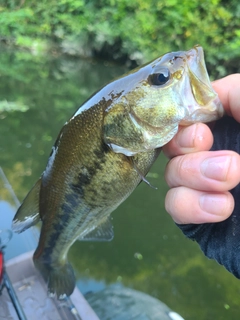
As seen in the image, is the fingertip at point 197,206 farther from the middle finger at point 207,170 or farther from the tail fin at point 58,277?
the tail fin at point 58,277

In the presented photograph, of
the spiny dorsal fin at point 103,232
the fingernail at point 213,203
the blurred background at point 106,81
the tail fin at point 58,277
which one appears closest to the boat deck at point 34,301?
the tail fin at point 58,277

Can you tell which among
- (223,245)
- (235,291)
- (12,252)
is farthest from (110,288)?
(223,245)

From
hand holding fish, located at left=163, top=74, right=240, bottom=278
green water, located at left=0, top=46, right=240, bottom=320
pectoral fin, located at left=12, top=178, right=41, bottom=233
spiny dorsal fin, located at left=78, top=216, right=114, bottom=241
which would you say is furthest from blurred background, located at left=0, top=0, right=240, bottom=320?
hand holding fish, located at left=163, top=74, right=240, bottom=278

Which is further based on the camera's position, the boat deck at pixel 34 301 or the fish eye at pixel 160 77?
the boat deck at pixel 34 301

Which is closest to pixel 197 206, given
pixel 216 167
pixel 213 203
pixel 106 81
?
pixel 213 203

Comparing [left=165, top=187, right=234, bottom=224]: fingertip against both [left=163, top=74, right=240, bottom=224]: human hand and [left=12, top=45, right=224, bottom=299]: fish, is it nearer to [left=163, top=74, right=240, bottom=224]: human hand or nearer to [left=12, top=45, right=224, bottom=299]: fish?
[left=163, top=74, right=240, bottom=224]: human hand

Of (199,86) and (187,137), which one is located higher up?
(199,86)

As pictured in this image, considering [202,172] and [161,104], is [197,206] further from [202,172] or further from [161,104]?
[161,104]
